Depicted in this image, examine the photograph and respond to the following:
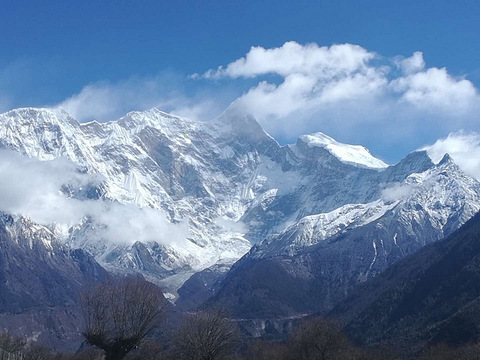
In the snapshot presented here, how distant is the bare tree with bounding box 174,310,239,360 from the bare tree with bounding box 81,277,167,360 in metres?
16.0

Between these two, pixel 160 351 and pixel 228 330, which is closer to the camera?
pixel 228 330

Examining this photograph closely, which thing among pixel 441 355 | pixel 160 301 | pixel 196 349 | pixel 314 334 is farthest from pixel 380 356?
pixel 160 301

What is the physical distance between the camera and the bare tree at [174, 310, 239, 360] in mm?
95875

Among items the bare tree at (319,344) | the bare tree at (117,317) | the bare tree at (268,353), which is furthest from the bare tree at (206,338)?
the bare tree at (268,353)

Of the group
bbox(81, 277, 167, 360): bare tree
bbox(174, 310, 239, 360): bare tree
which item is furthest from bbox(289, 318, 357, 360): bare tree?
bbox(81, 277, 167, 360): bare tree

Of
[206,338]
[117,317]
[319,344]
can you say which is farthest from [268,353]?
[117,317]

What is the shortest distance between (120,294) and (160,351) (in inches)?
2935

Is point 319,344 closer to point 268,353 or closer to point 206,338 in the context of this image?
point 206,338

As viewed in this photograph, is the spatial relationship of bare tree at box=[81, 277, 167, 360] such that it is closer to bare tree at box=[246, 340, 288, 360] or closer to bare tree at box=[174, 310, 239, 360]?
bare tree at box=[174, 310, 239, 360]

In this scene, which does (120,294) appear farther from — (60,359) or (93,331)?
(60,359)

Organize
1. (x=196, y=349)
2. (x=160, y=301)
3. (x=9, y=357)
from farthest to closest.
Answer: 1. (x=196, y=349)
2. (x=160, y=301)
3. (x=9, y=357)

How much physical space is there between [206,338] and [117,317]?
21.8 meters

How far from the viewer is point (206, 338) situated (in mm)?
96562

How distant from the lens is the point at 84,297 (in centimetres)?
8062
